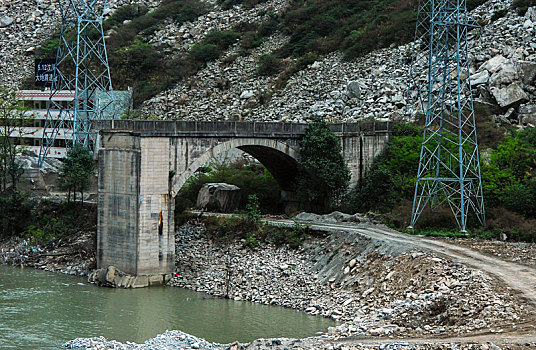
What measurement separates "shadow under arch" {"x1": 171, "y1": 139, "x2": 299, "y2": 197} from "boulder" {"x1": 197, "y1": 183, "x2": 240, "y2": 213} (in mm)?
2474

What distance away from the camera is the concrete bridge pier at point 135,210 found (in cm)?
3025

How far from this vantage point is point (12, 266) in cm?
3447

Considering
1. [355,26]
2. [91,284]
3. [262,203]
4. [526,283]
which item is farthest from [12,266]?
[355,26]

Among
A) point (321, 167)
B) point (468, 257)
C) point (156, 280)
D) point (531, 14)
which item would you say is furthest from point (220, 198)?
point (531, 14)

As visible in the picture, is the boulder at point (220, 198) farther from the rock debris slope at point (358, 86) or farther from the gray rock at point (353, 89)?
the gray rock at point (353, 89)

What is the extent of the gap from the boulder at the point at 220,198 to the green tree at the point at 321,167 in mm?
3999

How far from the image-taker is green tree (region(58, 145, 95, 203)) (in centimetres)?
3903

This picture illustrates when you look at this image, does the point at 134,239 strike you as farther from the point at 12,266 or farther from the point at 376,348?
the point at 376,348

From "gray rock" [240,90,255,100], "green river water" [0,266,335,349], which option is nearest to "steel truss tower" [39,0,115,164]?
"gray rock" [240,90,255,100]

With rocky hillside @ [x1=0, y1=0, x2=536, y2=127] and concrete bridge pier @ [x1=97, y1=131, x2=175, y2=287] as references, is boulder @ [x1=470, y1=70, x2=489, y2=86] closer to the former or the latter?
rocky hillside @ [x1=0, y1=0, x2=536, y2=127]

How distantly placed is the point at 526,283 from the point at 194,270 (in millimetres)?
14459

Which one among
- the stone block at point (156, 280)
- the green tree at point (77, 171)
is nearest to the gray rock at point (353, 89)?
the green tree at point (77, 171)

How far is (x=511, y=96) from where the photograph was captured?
4222 cm

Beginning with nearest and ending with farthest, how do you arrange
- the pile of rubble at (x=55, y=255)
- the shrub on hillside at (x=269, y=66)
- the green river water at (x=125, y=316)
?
Answer: the green river water at (x=125, y=316), the pile of rubble at (x=55, y=255), the shrub on hillside at (x=269, y=66)
